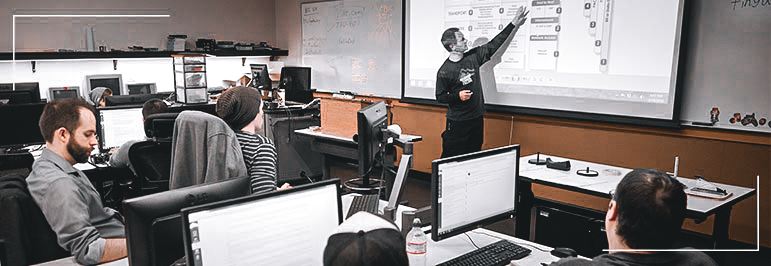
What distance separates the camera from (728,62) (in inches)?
141

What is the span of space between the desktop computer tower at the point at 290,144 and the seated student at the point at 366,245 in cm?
448

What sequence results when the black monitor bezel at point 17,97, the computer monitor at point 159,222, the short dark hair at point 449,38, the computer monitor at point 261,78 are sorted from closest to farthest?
1. the computer monitor at point 159,222
2. the black monitor bezel at point 17,97
3. the short dark hair at point 449,38
4. the computer monitor at point 261,78

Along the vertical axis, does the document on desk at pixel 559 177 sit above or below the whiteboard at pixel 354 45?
below

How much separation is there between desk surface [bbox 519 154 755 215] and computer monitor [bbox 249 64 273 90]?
4.08 m

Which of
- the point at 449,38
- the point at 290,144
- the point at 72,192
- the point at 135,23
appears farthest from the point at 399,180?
the point at 135,23

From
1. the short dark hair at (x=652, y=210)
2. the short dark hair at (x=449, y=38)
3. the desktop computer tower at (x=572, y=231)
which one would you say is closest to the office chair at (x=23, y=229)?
the short dark hair at (x=652, y=210)

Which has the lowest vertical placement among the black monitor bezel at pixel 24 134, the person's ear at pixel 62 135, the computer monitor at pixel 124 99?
the black monitor bezel at pixel 24 134

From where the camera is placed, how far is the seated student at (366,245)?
861 millimetres

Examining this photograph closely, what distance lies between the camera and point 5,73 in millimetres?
5797

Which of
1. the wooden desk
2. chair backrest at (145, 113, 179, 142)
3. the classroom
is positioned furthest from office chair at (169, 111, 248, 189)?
the wooden desk

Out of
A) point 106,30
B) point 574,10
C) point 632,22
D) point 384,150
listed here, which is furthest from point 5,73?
point 632,22

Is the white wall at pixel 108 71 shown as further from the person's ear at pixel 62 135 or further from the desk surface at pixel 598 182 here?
the desk surface at pixel 598 182

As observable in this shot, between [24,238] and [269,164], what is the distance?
→ 0.98 m

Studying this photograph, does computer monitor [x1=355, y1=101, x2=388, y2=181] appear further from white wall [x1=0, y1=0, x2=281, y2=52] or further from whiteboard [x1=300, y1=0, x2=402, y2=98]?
white wall [x1=0, y1=0, x2=281, y2=52]
